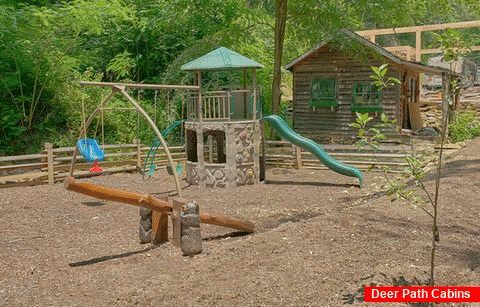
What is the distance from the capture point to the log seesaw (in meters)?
7.70

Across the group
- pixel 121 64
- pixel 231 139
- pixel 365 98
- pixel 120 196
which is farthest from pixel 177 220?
pixel 365 98

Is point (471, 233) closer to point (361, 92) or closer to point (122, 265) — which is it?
point (122, 265)

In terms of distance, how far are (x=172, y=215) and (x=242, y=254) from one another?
1347 mm

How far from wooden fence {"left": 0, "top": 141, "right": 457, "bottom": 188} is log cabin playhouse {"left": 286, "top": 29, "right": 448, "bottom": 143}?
3332mm

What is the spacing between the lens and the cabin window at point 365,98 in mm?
22578

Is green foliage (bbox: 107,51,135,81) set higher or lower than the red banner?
higher

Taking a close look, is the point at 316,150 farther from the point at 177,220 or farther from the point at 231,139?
the point at 177,220

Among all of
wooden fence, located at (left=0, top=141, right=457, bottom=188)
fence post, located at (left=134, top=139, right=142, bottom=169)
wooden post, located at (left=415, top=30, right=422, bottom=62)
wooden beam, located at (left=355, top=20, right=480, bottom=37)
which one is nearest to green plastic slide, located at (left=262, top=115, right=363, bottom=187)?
wooden fence, located at (left=0, top=141, right=457, bottom=188)

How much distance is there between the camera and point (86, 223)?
10.4 metres

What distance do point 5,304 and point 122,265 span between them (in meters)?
1.67

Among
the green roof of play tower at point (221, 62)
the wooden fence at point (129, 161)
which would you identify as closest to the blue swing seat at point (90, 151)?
the wooden fence at point (129, 161)

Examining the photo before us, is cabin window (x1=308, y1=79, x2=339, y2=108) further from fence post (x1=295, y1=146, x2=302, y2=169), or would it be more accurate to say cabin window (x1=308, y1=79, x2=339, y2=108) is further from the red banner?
the red banner

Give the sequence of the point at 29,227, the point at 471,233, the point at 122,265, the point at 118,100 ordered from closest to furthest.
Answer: the point at 122,265 → the point at 471,233 → the point at 29,227 → the point at 118,100

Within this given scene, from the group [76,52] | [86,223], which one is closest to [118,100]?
[76,52]
